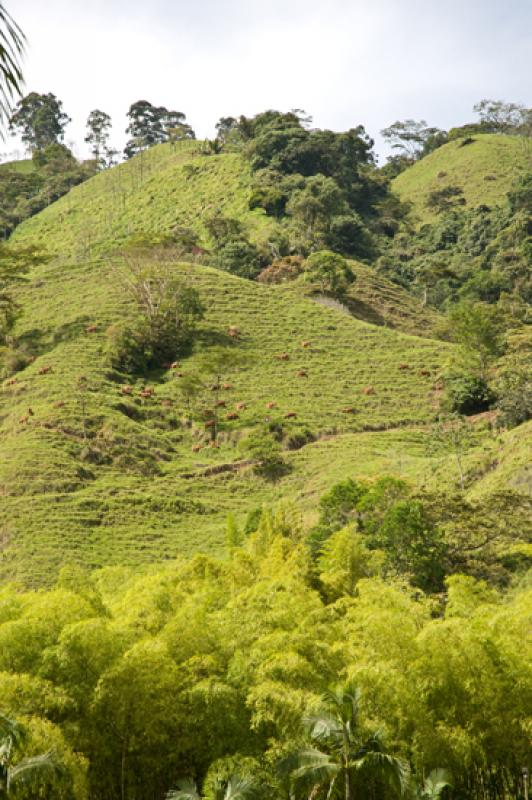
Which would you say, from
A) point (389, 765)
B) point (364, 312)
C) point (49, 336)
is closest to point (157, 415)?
point (49, 336)

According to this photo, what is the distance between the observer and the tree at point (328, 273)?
8850cm

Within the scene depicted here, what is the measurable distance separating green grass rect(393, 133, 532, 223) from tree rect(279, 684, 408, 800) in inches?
4655

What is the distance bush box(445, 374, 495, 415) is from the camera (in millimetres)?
62906

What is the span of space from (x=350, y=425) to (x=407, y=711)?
4612cm

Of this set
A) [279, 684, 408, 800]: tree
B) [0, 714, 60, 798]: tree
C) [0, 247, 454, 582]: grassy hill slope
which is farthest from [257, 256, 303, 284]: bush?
[0, 714, 60, 798]: tree

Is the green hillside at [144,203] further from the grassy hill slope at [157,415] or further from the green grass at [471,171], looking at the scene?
the green grass at [471,171]

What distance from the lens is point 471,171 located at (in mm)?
139250

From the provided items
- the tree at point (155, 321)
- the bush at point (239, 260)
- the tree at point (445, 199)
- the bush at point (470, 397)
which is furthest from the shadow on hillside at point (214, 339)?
the tree at point (445, 199)

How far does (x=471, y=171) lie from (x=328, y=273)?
6257 cm

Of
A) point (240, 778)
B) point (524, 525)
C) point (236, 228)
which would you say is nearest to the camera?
point (240, 778)

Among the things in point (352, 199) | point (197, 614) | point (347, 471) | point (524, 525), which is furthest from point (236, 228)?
point (197, 614)

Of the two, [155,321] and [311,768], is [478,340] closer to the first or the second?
[155,321]

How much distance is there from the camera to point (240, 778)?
52.3ft

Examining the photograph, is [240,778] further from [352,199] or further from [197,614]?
[352,199]
